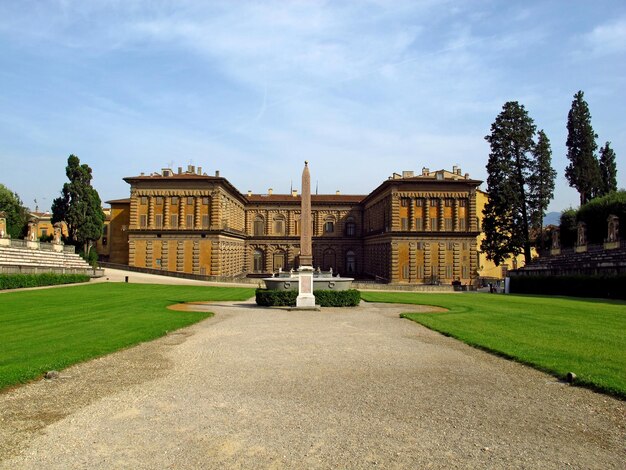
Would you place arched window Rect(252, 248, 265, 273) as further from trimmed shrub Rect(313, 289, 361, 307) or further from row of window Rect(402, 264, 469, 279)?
trimmed shrub Rect(313, 289, 361, 307)

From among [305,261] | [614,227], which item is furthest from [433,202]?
[305,261]

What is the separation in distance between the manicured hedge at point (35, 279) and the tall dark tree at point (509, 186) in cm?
3840

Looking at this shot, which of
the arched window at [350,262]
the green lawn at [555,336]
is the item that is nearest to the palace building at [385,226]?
the arched window at [350,262]

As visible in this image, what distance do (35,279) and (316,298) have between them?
20768 mm

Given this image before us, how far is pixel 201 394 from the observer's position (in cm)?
819

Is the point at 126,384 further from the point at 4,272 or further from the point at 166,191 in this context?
the point at 166,191

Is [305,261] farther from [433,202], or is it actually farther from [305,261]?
[433,202]

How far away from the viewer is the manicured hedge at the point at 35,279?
2962 cm

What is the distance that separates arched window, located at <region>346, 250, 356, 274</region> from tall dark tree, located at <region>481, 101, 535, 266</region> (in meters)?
27.4

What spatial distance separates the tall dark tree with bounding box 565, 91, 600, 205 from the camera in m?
48.2

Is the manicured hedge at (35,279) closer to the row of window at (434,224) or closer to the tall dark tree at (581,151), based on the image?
the row of window at (434,224)

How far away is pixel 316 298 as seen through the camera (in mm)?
25141

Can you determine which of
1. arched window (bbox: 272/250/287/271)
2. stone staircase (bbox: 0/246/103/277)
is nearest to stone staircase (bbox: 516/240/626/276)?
arched window (bbox: 272/250/287/271)

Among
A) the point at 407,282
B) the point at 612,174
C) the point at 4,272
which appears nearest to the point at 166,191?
the point at 4,272
